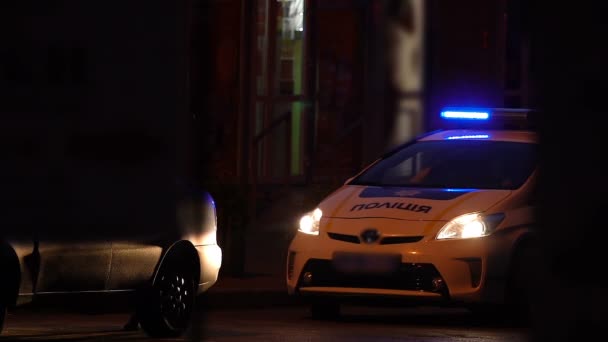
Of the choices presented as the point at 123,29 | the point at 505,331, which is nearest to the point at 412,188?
the point at 505,331

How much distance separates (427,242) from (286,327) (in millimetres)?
1174

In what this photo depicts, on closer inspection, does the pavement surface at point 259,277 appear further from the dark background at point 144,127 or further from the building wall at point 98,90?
the building wall at point 98,90

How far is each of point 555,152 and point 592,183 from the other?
0.04 metres

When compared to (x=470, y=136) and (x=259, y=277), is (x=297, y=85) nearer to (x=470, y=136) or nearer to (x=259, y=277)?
(x=259, y=277)

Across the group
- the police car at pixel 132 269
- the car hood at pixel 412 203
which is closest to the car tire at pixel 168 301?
the police car at pixel 132 269

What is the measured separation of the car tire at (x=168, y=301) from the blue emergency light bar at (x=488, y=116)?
352 cm

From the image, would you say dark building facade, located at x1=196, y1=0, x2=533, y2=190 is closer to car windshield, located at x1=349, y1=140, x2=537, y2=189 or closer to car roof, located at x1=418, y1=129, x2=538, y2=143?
car roof, located at x1=418, y1=129, x2=538, y2=143

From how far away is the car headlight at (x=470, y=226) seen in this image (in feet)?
30.2

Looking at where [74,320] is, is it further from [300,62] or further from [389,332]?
[300,62]

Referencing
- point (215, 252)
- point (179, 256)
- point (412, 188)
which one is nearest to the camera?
point (179, 256)

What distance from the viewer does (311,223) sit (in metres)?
9.77

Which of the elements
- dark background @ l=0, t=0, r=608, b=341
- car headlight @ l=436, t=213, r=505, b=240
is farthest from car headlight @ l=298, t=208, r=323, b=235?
dark background @ l=0, t=0, r=608, b=341

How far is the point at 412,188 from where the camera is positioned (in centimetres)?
985

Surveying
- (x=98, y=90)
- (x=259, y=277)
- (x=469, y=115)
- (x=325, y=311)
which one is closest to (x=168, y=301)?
(x=325, y=311)
